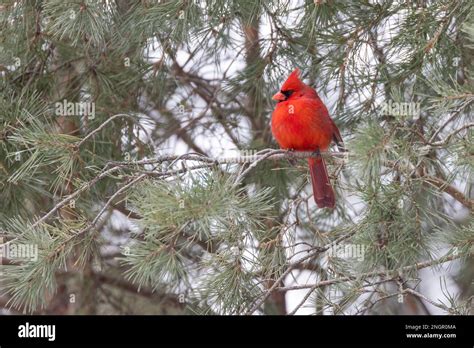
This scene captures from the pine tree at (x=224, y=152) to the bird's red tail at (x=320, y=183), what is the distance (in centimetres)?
4

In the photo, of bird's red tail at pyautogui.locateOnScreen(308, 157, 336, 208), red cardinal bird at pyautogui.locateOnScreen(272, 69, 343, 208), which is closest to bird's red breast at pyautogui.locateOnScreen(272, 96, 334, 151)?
red cardinal bird at pyautogui.locateOnScreen(272, 69, 343, 208)

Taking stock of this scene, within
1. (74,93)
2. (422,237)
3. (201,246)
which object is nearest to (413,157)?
(422,237)

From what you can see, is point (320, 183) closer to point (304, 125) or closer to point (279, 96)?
point (304, 125)

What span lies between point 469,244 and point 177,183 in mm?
945

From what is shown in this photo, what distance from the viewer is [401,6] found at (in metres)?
2.90

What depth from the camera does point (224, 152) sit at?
369cm

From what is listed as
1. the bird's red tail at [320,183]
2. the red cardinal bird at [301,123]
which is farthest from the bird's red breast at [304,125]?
the bird's red tail at [320,183]

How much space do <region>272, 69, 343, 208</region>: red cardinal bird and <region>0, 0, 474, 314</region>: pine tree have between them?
0.32 feet

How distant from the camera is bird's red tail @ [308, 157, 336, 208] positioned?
2.88 metres

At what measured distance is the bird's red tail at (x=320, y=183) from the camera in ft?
9.46

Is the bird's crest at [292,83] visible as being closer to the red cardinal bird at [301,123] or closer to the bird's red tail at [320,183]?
the red cardinal bird at [301,123]

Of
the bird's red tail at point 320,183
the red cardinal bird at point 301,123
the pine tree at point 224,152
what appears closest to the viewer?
the pine tree at point 224,152

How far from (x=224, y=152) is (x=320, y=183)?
88cm
